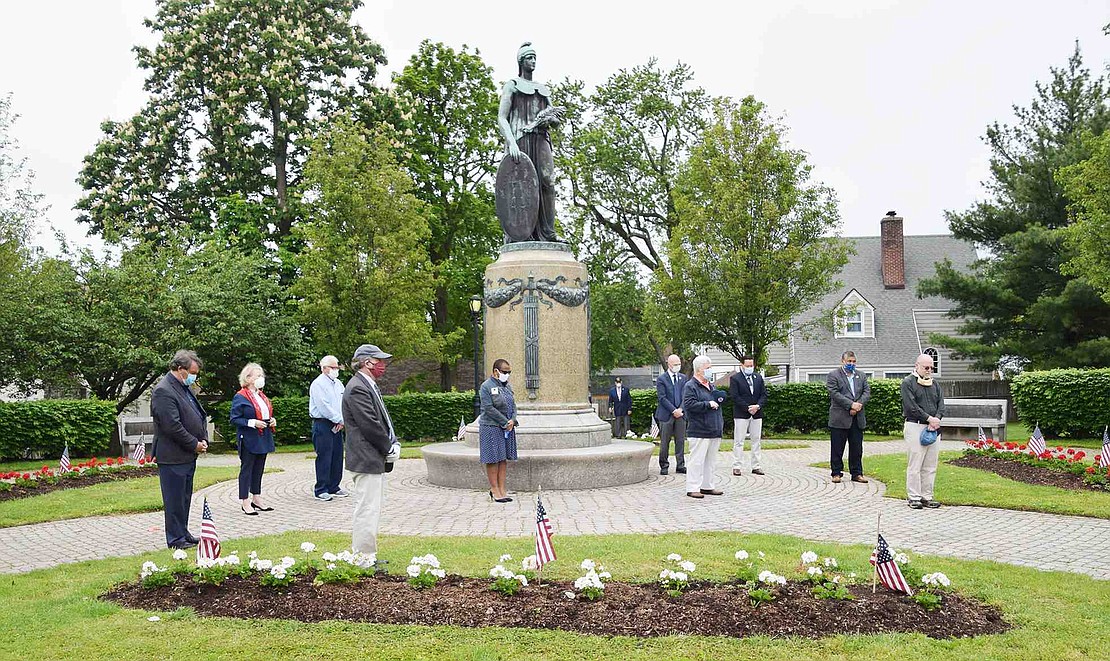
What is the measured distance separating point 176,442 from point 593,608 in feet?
15.4

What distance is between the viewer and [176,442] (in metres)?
8.45

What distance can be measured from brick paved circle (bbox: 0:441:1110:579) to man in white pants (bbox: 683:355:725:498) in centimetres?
30

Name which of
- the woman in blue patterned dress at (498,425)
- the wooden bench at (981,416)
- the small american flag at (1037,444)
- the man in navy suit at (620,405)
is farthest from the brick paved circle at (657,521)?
the wooden bench at (981,416)

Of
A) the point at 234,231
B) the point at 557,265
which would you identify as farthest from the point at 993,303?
the point at 234,231

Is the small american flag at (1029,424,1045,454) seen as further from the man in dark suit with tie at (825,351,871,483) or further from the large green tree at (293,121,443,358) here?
the large green tree at (293,121,443,358)

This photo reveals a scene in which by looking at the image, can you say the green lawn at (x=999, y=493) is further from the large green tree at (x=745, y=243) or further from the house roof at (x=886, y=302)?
the house roof at (x=886, y=302)

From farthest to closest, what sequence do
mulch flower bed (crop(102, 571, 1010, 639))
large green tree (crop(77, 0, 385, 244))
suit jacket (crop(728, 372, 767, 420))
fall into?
large green tree (crop(77, 0, 385, 244)), suit jacket (crop(728, 372, 767, 420)), mulch flower bed (crop(102, 571, 1010, 639))

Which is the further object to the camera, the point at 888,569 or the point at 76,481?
the point at 76,481

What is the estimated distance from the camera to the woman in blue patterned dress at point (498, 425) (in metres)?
10.5

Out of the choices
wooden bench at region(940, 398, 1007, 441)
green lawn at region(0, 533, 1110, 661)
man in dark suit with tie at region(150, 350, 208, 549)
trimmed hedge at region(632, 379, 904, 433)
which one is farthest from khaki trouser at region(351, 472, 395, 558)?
trimmed hedge at region(632, 379, 904, 433)

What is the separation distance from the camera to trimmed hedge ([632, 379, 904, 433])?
80.3 ft

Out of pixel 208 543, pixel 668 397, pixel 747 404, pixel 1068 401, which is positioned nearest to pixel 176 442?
pixel 208 543

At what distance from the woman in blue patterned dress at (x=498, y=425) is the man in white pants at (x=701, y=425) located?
2.22 metres

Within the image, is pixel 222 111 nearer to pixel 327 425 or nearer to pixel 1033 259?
pixel 327 425
